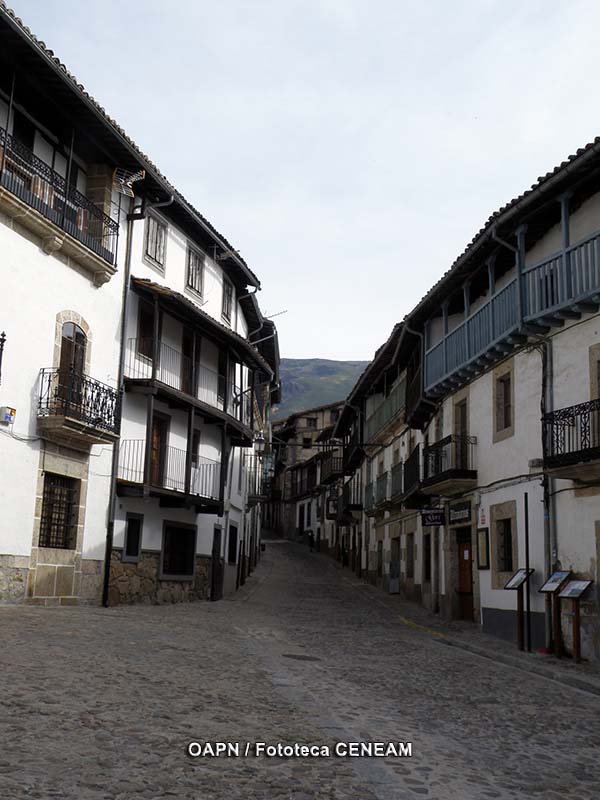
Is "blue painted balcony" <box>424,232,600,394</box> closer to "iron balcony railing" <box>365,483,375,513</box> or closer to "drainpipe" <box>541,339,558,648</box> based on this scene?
"drainpipe" <box>541,339,558,648</box>

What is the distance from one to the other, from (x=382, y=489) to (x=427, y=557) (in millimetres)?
6220

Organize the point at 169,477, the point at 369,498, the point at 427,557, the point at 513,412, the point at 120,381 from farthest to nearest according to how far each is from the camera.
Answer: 1. the point at 369,498
2. the point at 427,557
3. the point at 169,477
4. the point at 120,381
5. the point at 513,412

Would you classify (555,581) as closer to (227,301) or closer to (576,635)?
(576,635)

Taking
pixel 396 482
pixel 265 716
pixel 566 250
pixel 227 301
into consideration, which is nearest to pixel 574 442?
pixel 566 250

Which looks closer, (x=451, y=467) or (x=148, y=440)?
(x=451, y=467)

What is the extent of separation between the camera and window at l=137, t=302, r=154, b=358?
21.2 m

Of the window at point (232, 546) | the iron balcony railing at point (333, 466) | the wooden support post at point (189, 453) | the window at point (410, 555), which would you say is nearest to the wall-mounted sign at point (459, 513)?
the window at point (410, 555)

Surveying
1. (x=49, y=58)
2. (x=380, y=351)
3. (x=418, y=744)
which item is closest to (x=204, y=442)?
(x=380, y=351)

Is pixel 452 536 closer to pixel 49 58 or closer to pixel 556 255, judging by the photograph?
pixel 556 255

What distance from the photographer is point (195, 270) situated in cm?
2420

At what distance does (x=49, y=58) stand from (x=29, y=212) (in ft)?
9.15

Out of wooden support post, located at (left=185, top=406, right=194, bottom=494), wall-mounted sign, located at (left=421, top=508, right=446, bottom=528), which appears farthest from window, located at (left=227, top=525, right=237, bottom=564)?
wall-mounted sign, located at (left=421, top=508, right=446, bottom=528)

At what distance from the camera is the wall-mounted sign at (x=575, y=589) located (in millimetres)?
12922

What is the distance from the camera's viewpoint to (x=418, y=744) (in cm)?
664
